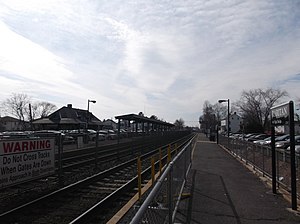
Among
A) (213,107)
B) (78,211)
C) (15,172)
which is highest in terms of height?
(213,107)

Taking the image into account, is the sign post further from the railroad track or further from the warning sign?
the warning sign

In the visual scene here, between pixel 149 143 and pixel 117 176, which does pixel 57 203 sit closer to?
pixel 117 176

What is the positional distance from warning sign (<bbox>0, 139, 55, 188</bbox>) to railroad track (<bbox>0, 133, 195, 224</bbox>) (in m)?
1.03

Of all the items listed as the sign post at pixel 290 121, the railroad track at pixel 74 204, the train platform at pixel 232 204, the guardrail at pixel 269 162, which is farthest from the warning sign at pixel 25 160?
the guardrail at pixel 269 162

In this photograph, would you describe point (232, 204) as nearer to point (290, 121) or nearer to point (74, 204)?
point (290, 121)

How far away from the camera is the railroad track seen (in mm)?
7525

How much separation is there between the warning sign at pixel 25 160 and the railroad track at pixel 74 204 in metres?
1.03

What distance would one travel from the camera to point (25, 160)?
9.99m

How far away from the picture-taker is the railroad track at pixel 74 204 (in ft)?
24.7

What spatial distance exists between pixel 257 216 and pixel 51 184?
25.5 ft

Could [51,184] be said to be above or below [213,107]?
below

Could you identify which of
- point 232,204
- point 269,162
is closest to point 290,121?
point 232,204

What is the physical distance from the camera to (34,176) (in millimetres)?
10500

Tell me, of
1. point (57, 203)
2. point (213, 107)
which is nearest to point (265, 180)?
point (57, 203)
